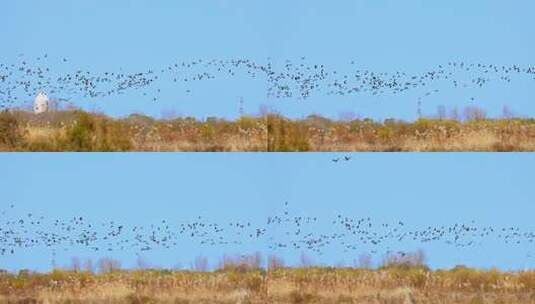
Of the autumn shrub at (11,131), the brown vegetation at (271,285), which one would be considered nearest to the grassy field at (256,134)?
the autumn shrub at (11,131)

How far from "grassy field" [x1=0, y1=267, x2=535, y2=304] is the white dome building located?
65.8 inches

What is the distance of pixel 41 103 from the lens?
37.4ft

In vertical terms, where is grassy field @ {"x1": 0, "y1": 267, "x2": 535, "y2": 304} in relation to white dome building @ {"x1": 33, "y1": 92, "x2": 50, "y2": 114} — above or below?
below

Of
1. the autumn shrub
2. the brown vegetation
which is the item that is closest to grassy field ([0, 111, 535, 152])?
the autumn shrub

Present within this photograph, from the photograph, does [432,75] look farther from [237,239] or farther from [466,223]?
[237,239]

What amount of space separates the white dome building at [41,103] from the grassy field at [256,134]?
0.28ft

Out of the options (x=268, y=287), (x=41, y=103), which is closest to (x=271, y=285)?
(x=268, y=287)

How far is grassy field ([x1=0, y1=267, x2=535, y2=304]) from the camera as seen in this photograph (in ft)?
36.5

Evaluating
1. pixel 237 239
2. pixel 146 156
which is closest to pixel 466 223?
pixel 237 239

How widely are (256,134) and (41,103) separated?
2.24 m

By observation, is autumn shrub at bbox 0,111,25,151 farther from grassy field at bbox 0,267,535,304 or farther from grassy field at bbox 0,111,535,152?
grassy field at bbox 0,267,535,304

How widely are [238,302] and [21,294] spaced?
7.38 ft

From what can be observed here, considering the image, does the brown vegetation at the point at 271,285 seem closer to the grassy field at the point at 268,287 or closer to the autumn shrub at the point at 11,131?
the grassy field at the point at 268,287

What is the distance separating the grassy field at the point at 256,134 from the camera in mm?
11133
